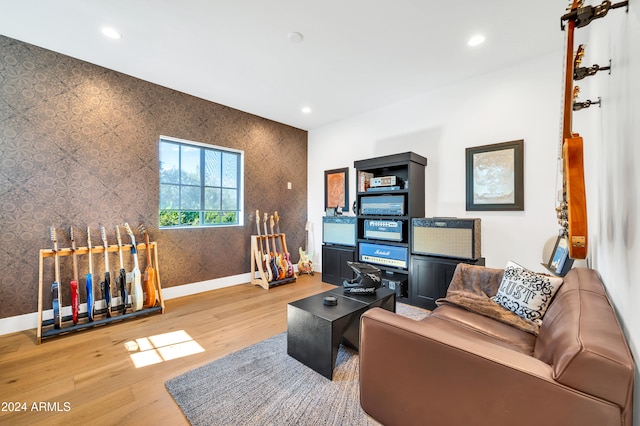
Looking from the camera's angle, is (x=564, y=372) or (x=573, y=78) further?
(x=573, y=78)

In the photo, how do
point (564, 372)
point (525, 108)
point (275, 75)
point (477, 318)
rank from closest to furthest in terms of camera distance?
point (564, 372) → point (477, 318) → point (525, 108) → point (275, 75)

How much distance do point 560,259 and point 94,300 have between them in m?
4.59

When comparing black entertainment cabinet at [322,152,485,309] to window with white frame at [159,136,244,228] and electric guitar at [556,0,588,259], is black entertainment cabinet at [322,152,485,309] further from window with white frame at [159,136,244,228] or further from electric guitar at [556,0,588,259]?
electric guitar at [556,0,588,259]

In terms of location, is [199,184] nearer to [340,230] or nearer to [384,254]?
[340,230]

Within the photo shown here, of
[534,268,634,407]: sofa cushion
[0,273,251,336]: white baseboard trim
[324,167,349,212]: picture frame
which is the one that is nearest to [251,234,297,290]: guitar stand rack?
[0,273,251,336]: white baseboard trim

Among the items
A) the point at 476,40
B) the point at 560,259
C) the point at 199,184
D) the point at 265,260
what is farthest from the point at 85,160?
the point at 560,259

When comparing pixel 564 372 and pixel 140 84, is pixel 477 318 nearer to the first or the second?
pixel 564 372

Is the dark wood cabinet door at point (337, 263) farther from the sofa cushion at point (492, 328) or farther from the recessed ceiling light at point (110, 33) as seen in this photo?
the recessed ceiling light at point (110, 33)

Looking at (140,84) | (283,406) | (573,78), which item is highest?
(140,84)

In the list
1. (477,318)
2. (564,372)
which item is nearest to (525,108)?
(477,318)

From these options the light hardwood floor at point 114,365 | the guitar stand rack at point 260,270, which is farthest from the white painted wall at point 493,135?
the light hardwood floor at point 114,365

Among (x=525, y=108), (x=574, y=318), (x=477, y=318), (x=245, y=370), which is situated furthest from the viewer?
(x=525, y=108)

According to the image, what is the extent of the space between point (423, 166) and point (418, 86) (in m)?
1.03

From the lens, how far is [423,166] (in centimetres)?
349
